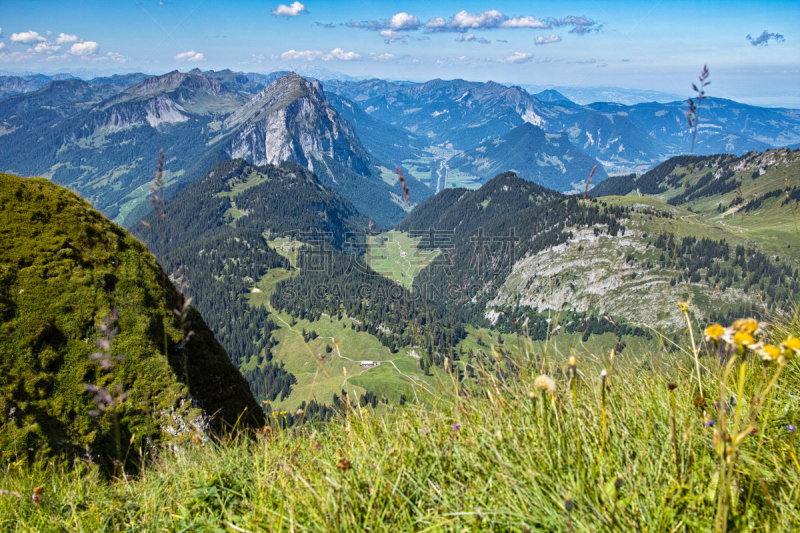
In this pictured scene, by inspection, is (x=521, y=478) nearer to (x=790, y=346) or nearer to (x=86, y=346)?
(x=790, y=346)

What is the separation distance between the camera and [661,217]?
186m

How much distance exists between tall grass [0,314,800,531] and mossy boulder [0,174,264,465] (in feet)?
9.84

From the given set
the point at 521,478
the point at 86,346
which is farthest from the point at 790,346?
the point at 86,346

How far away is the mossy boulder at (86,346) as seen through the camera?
7.12 meters

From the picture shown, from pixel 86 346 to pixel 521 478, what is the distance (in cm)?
924

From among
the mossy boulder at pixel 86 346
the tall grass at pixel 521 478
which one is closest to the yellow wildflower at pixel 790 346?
the tall grass at pixel 521 478

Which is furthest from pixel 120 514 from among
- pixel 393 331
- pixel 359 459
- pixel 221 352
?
pixel 393 331

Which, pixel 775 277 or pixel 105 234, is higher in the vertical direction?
pixel 105 234

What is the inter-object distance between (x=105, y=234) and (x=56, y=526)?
8.87m

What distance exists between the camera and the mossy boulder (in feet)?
23.4

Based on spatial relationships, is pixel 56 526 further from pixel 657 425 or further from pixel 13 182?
pixel 13 182

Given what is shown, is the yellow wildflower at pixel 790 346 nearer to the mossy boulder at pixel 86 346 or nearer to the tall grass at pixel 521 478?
the tall grass at pixel 521 478

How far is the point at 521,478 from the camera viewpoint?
8.63ft

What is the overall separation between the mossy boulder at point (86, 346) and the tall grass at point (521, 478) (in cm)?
300
